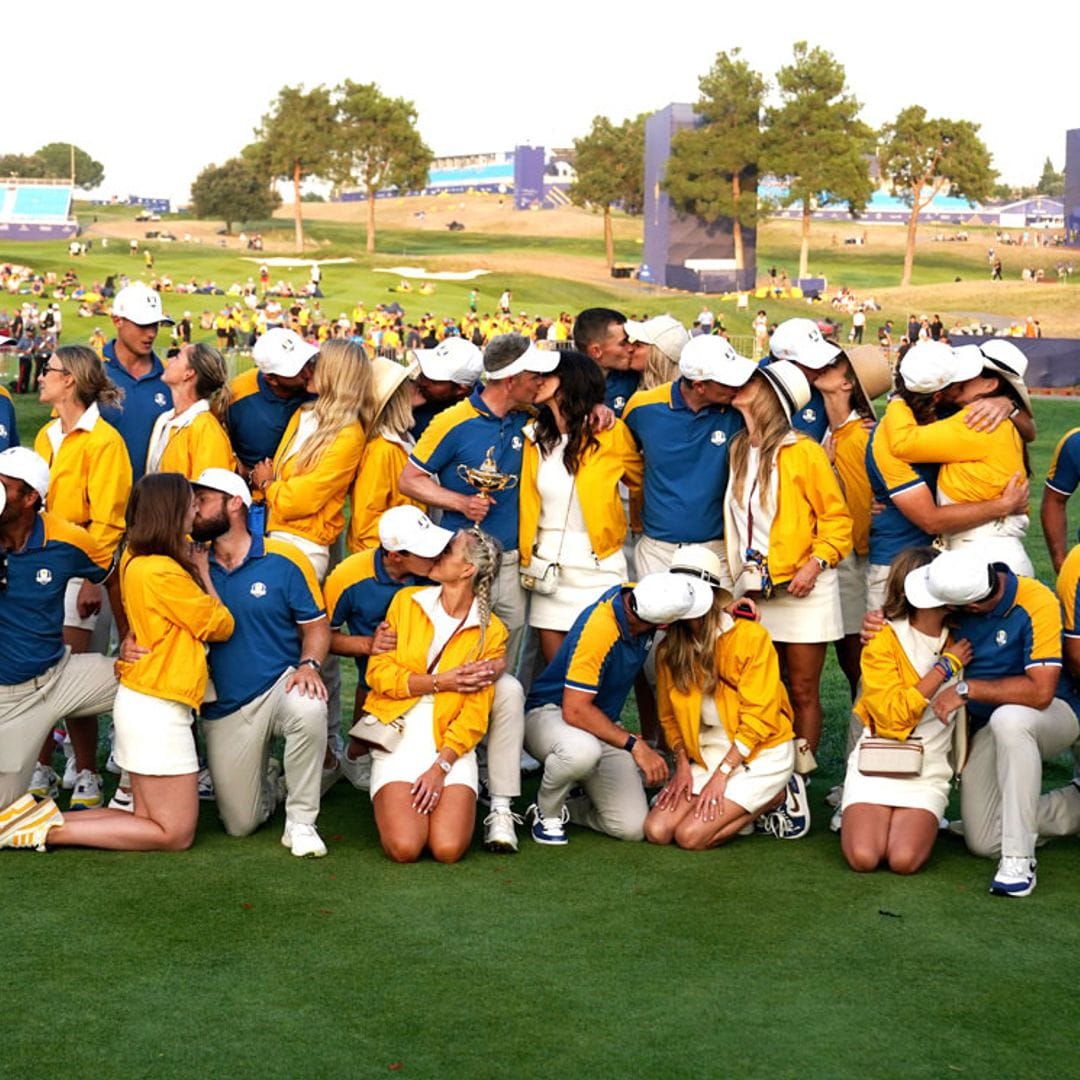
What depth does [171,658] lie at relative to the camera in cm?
625

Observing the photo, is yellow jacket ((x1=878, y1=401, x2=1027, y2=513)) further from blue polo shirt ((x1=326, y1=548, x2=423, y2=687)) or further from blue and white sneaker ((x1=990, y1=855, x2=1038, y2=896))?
blue polo shirt ((x1=326, y1=548, x2=423, y2=687))

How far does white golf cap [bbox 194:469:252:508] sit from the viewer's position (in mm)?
6258

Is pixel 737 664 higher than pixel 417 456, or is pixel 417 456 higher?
pixel 417 456

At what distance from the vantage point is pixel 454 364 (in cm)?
739

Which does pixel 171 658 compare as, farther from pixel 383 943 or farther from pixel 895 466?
pixel 895 466

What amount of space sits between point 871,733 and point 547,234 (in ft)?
299

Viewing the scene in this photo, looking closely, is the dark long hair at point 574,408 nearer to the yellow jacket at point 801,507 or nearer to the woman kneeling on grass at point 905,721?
the yellow jacket at point 801,507

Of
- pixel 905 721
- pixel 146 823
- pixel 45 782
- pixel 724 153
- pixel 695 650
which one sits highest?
pixel 724 153

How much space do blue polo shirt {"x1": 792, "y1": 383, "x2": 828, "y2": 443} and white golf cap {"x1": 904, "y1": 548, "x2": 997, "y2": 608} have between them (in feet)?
4.69

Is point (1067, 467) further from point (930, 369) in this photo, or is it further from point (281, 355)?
point (281, 355)

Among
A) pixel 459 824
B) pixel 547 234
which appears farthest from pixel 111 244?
pixel 459 824

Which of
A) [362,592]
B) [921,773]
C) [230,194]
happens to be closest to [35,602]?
[362,592]

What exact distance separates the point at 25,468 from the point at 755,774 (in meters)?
2.93

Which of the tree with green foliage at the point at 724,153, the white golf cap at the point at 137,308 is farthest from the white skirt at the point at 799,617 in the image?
the tree with green foliage at the point at 724,153
